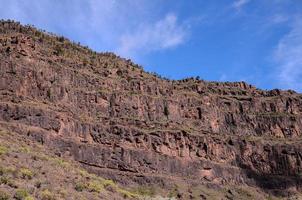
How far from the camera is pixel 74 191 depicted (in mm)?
29906

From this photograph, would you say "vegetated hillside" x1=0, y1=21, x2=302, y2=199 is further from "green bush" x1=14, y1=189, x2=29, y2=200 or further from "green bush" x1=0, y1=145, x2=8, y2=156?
"green bush" x1=14, y1=189, x2=29, y2=200

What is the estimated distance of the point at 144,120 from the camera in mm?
83625

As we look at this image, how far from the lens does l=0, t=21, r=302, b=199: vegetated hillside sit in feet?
224

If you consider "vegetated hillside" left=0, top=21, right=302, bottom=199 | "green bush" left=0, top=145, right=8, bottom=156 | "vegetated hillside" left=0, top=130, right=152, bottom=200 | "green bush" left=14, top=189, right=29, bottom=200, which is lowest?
"green bush" left=14, top=189, right=29, bottom=200

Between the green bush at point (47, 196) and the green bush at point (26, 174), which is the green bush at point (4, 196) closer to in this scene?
the green bush at point (47, 196)

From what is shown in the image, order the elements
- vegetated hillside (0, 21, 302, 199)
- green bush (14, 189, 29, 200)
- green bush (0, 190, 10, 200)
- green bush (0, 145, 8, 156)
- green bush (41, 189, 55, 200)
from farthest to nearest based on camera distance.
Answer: vegetated hillside (0, 21, 302, 199)
green bush (0, 145, 8, 156)
green bush (41, 189, 55, 200)
green bush (14, 189, 29, 200)
green bush (0, 190, 10, 200)

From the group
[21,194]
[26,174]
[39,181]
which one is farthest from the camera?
[26,174]

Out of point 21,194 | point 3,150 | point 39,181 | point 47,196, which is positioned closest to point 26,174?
point 39,181

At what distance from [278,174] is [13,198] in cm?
7124

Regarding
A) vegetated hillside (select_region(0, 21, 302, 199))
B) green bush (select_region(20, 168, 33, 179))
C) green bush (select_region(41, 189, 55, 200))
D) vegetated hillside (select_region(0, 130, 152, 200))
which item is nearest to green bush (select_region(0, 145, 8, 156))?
vegetated hillside (select_region(0, 130, 152, 200))

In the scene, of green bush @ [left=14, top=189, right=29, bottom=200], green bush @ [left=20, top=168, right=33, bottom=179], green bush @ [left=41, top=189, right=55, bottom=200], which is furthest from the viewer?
green bush @ [left=20, top=168, right=33, bottom=179]

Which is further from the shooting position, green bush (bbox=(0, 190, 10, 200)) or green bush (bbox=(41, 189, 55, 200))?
green bush (bbox=(41, 189, 55, 200))

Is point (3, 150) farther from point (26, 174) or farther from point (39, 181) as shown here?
point (39, 181)

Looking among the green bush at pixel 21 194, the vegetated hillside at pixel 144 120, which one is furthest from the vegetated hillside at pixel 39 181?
the vegetated hillside at pixel 144 120
